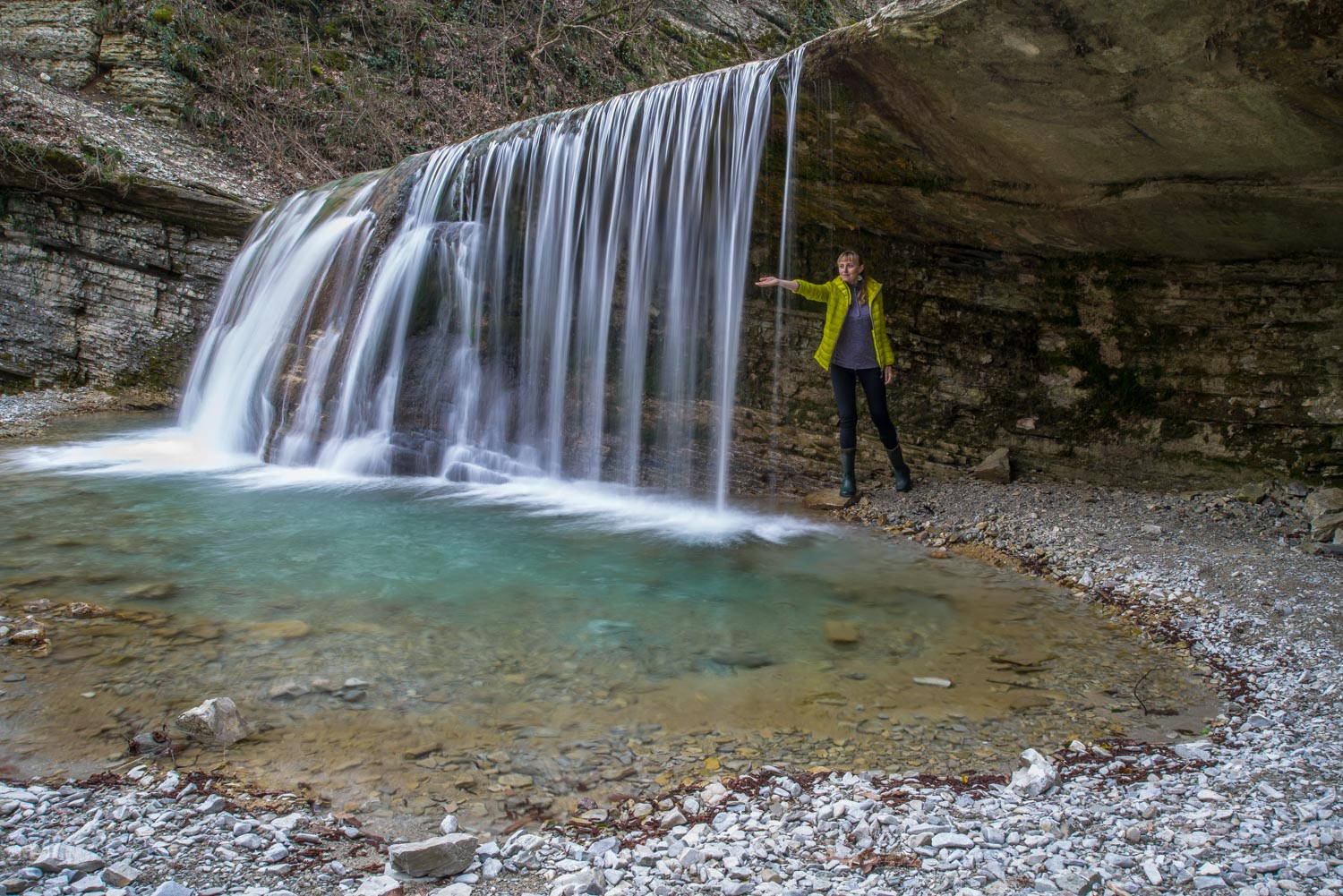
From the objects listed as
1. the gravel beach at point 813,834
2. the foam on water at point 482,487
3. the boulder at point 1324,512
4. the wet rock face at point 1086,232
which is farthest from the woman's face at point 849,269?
the gravel beach at point 813,834

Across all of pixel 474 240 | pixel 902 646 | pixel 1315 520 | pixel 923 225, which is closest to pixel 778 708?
pixel 902 646

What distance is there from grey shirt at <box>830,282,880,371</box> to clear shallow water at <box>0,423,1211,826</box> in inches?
51.2

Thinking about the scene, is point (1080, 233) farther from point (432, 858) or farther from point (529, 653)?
point (432, 858)

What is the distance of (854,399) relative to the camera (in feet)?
22.3

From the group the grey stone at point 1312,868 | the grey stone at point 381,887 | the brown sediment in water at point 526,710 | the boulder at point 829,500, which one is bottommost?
the grey stone at point 381,887

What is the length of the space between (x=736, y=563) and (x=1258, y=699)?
286cm

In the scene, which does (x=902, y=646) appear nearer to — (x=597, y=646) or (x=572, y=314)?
(x=597, y=646)

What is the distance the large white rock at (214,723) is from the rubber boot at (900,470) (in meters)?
5.13

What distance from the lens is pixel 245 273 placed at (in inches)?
420

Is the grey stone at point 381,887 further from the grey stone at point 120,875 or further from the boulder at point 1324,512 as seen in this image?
the boulder at point 1324,512

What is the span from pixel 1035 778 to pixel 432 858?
5.99 feet

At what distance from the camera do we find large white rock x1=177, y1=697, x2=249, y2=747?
2990 millimetres

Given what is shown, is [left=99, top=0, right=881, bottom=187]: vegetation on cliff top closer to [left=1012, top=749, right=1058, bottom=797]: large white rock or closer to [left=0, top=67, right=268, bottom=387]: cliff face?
[left=0, top=67, right=268, bottom=387]: cliff face

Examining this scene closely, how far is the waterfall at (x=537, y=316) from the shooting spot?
25.3 feet
